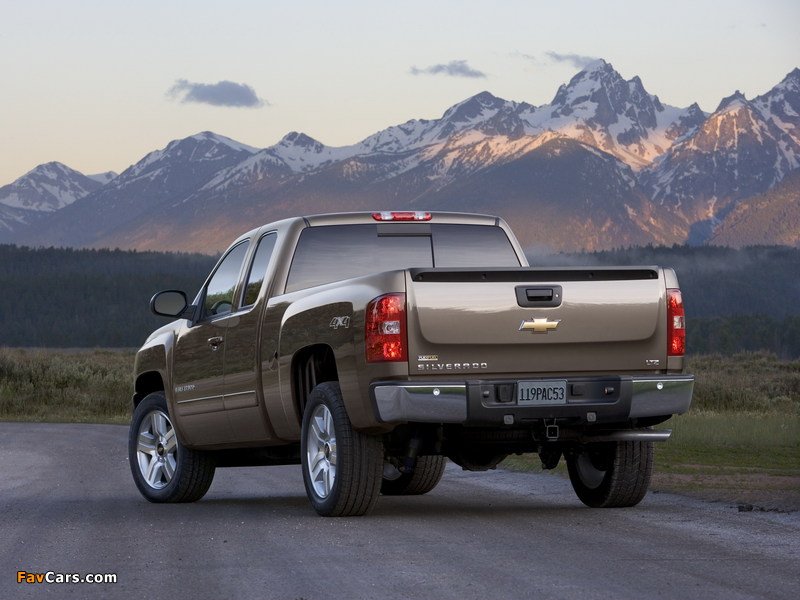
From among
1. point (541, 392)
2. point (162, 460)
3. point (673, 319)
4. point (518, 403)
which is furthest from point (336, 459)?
point (162, 460)

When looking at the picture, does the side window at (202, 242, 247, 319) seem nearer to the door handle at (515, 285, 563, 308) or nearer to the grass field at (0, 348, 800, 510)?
the door handle at (515, 285, 563, 308)

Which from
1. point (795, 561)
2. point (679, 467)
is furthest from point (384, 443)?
point (679, 467)

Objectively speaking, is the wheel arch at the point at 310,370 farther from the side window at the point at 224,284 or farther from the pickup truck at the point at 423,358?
the side window at the point at 224,284

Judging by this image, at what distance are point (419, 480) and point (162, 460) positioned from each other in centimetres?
222

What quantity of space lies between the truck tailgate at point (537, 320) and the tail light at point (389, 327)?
0.06 meters

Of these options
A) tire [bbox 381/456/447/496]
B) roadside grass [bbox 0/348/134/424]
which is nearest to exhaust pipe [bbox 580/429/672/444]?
tire [bbox 381/456/447/496]

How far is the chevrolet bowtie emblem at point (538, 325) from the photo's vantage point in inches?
376

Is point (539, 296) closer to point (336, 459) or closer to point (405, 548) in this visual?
point (336, 459)

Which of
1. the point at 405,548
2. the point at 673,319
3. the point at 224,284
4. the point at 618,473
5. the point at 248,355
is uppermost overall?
the point at 224,284

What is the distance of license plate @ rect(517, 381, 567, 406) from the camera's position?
951 cm

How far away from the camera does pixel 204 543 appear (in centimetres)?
897

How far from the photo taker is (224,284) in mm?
12039

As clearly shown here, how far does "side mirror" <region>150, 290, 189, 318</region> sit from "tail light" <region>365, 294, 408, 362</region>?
3.13 meters

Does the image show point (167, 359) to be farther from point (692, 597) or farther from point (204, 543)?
point (692, 597)
